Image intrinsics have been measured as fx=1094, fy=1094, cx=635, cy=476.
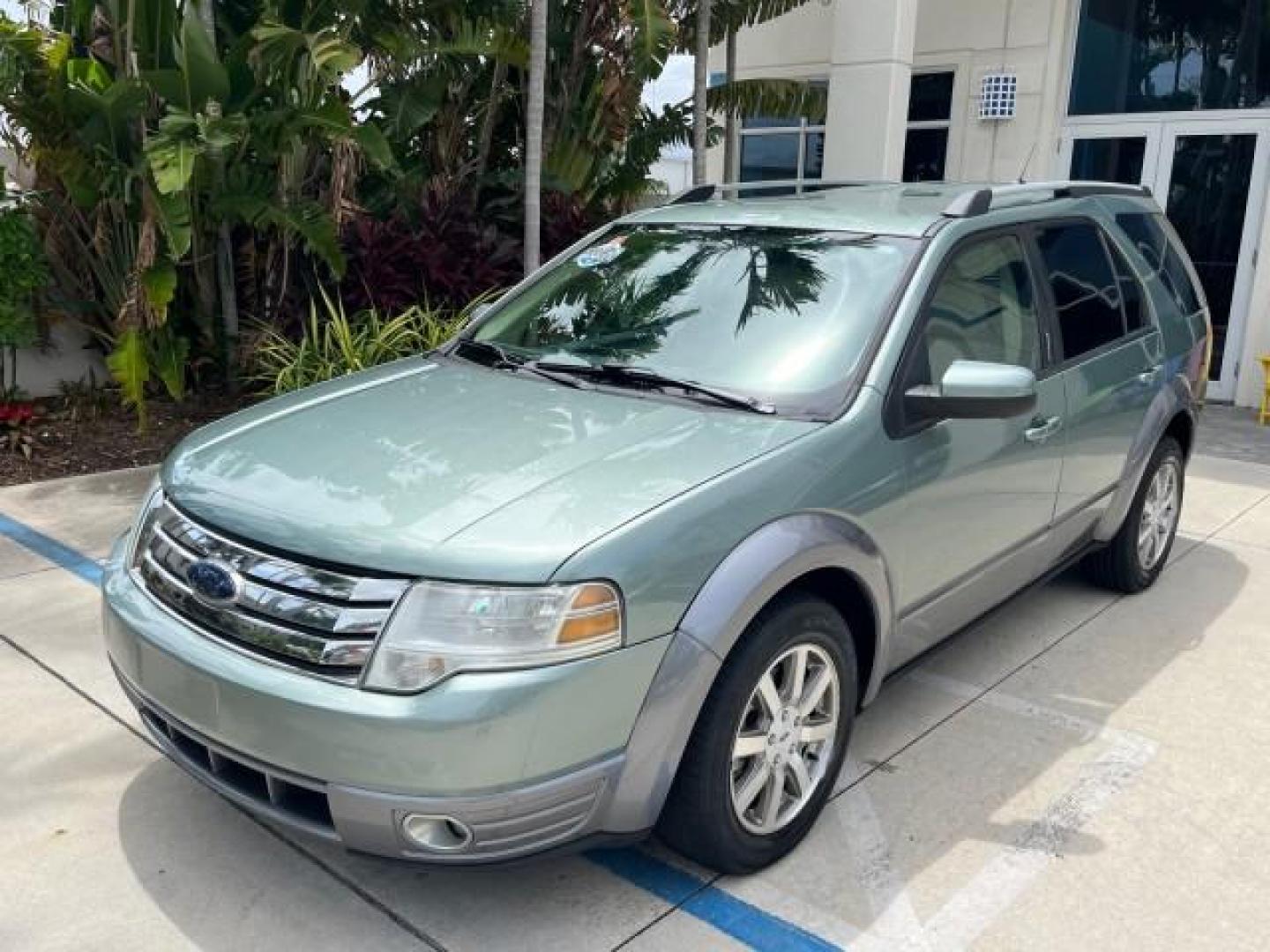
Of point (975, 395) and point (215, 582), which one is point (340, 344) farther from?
point (975, 395)

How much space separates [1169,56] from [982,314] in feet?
27.6

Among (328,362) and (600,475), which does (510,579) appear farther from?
(328,362)

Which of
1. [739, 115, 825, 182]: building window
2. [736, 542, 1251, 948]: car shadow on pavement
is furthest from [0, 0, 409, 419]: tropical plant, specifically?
[739, 115, 825, 182]: building window

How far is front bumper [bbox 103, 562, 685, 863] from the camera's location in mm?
2332

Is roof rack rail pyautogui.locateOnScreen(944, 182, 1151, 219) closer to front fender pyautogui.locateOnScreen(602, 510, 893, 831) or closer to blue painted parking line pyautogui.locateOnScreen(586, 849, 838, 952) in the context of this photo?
front fender pyautogui.locateOnScreen(602, 510, 893, 831)

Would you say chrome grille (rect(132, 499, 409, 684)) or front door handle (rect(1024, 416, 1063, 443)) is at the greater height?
front door handle (rect(1024, 416, 1063, 443))

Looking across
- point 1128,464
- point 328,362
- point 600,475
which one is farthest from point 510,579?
point 328,362

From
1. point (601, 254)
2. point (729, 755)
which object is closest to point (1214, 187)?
point (601, 254)

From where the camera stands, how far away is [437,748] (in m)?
2.32

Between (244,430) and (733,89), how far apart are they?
27.0 ft

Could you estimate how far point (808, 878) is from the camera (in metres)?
2.97

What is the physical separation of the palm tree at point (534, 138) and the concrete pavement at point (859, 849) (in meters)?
4.52

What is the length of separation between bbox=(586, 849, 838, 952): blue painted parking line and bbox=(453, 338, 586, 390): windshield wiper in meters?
1.39

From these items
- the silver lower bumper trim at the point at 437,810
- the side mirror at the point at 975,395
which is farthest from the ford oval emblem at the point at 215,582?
the side mirror at the point at 975,395
